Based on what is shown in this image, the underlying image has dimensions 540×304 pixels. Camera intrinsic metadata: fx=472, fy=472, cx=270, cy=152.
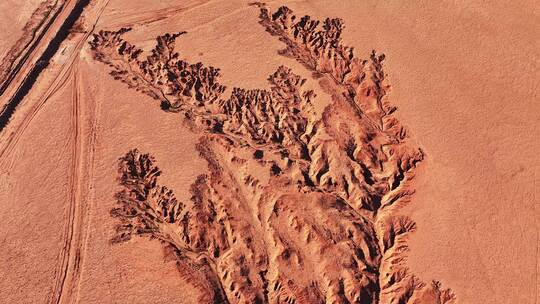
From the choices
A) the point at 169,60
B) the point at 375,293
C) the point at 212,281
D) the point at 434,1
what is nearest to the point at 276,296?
the point at 212,281

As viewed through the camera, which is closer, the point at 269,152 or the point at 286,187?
the point at 286,187

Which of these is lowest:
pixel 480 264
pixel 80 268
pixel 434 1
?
pixel 80 268

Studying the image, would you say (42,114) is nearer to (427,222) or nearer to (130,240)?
(130,240)
